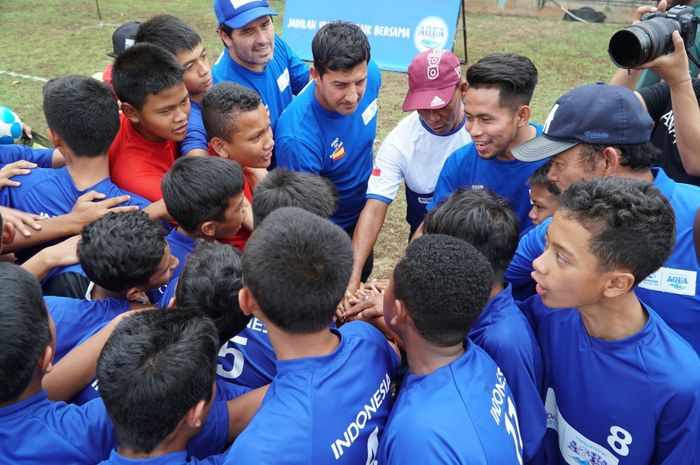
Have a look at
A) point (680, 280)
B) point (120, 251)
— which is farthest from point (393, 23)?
point (120, 251)

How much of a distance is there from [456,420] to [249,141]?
2.13 m

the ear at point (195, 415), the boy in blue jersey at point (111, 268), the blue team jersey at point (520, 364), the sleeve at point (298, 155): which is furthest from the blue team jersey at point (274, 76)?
the ear at point (195, 415)

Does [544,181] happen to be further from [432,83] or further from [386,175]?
[386,175]

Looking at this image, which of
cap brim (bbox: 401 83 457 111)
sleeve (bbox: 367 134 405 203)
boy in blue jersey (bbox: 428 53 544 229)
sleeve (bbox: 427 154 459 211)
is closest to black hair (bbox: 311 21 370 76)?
cap brim (bbox: 401 83 457 111)

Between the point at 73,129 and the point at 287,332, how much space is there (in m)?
1.76

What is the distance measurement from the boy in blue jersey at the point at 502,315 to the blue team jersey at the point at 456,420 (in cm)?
13

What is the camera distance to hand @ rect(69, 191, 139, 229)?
2.79m

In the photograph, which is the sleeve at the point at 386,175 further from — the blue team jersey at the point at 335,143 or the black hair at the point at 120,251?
the black hair at the point at 120,251

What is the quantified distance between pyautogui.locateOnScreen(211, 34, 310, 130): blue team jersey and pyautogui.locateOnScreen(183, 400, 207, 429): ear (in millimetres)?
2904

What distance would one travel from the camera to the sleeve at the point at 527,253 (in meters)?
2.60

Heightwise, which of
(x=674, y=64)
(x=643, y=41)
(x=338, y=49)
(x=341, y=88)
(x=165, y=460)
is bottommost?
(x=165, y=460)

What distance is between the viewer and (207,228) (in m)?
2.74

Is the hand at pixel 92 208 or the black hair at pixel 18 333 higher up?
the black hair at pixel 18 333

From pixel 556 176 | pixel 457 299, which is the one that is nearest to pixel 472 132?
pixel 556 176
